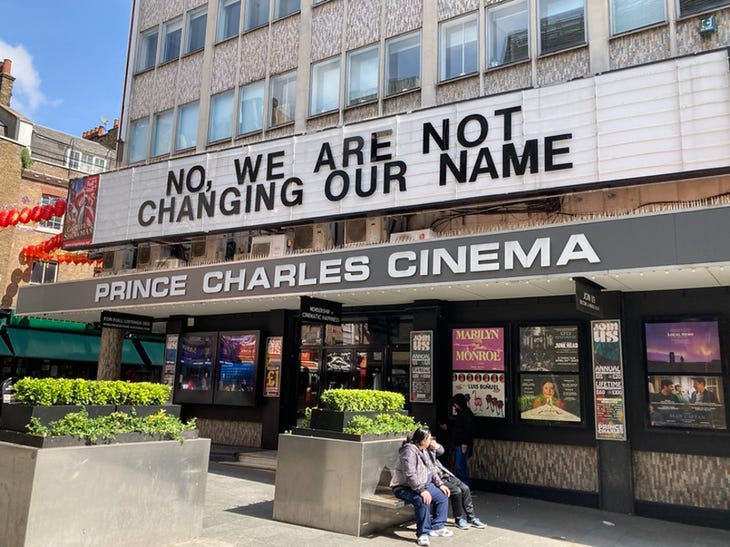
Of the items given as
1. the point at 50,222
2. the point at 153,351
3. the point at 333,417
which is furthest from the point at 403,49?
the point at 50,222

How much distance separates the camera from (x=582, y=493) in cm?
1019

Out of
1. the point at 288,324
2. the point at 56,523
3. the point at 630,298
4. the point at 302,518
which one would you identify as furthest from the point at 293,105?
the point at 56,523

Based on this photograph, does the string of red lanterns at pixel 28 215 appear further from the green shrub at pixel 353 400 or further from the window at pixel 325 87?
the green shrub at pixel 353 400

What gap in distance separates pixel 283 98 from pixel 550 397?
10.1 metres

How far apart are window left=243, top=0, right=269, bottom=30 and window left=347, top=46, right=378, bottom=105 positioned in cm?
363

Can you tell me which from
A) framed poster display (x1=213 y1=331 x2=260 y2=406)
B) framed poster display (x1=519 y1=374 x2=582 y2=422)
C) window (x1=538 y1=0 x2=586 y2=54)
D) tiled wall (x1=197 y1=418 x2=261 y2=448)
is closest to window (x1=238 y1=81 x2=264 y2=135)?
framed poster display (x1=213 y1=331 x2=260 y2=406)

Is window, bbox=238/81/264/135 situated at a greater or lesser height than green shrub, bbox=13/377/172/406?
greater

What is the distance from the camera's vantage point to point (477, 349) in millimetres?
11805

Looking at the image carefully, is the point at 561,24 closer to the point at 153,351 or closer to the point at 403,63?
the point at 403,63

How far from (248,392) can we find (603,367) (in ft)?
27.6

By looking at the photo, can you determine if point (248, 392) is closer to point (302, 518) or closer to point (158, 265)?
point (158, 265)

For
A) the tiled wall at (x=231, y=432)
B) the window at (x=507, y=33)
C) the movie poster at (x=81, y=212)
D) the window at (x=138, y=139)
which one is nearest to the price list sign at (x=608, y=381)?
the window at (x=507, y=33)

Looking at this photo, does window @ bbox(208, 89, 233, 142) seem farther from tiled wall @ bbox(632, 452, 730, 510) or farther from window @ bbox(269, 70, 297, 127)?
tiled wall @ bbox(632, 452, 730, 510)

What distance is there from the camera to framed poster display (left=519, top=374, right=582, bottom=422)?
10.6 m
